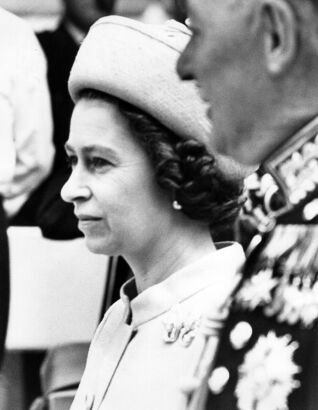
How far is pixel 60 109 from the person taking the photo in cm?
527

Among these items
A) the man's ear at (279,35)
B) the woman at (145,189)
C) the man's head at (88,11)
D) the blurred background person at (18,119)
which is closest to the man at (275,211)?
the man's ear at (279,35)

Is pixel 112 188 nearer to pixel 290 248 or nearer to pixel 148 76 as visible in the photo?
pixel 148 76

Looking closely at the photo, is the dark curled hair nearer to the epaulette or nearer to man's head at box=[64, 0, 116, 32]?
the epaulette

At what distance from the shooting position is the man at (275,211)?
193 cm

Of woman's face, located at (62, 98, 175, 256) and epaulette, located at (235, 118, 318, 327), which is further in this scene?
woman's face, located at (62, 98, 175, 256)

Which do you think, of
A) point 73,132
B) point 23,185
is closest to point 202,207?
point 73,132

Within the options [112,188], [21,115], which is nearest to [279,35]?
[112,188]

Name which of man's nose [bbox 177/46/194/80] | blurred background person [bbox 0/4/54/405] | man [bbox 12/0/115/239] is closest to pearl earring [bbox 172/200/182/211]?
man's nose [bbox 177/46/194/80]

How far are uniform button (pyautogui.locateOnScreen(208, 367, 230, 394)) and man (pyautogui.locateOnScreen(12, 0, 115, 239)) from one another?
2.68 m

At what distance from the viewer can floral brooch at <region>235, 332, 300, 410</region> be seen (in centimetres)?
192

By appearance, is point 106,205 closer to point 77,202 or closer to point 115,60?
point 77,202

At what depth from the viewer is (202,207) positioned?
3115 mm

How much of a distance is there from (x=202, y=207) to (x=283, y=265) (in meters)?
1.16

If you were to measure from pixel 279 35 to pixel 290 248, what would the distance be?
0.29m
